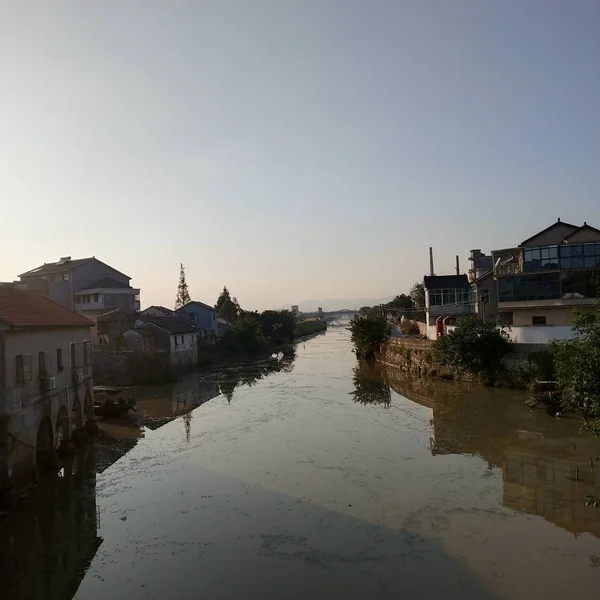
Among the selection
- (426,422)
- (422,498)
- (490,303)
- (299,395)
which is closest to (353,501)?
Answer: (422,498)

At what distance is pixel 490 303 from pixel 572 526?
1318 inches

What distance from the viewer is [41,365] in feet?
62.3

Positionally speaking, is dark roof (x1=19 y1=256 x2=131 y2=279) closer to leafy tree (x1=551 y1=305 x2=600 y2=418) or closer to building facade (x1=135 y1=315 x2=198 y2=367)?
building facade (x1=135 y1=315 x2=198 y2=367)

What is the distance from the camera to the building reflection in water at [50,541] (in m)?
11.9

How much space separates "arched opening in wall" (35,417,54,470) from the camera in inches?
762

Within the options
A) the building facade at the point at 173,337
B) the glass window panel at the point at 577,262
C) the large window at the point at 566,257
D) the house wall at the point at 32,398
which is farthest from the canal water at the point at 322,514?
the building facade at the point at 173,337

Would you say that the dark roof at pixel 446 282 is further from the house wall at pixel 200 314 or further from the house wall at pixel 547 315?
the house wall at pixel 200 314

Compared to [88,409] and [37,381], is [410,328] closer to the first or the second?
[88,409]

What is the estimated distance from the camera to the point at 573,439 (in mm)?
20953

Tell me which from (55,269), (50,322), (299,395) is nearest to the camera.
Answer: (50,322)

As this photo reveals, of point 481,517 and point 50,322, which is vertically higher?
point 50,322

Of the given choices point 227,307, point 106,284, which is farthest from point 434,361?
point 227,307

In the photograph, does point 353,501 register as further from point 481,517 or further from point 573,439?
point 573,439

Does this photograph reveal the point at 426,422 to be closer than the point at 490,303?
Yes
